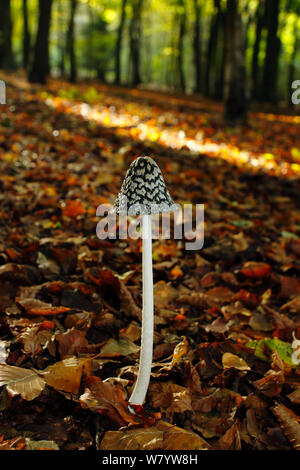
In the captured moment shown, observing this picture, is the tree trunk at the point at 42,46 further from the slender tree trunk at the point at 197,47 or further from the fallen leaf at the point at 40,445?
the fallen leaf at the point at 40,445

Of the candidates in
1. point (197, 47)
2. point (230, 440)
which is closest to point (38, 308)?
point (230, 440)

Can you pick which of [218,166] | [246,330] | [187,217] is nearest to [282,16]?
[218,166]

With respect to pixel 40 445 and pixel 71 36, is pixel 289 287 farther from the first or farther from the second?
pixel 71 36

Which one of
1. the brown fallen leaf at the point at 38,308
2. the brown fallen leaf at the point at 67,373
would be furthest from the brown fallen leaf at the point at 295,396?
the brown fallen leaf at the point at 38,308

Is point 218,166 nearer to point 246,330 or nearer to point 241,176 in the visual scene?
point 241,176

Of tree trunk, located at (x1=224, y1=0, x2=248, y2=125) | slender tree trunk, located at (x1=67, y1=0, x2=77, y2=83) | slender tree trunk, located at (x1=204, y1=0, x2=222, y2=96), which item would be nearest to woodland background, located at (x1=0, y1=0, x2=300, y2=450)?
tree trunk, located at (x1=224, y1=0, x2=248, y2=125)

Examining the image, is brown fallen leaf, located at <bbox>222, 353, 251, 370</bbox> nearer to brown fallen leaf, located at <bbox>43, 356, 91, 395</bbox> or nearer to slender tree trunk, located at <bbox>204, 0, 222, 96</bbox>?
brown fallen leaf, located at <bbox>43, 356, 91, 395</bbox>
